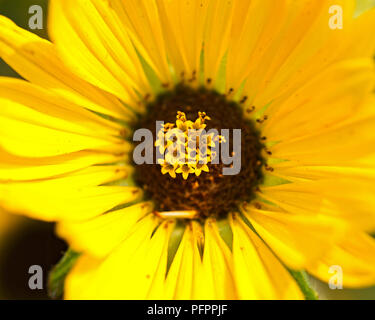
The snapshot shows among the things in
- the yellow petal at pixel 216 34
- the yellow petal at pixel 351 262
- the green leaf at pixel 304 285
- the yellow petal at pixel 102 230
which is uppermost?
the yellow petal at pixel 216 34

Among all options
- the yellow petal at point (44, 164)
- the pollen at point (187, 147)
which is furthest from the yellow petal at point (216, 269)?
the yellow petal at point (44, 164)

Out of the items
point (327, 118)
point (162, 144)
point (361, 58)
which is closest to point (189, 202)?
point (162, 144)

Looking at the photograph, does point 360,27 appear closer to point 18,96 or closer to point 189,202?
point 189,202

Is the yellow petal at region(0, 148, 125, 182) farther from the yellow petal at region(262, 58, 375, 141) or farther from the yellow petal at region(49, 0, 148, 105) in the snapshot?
the yellow petal at region(262, 58, 375, 141)

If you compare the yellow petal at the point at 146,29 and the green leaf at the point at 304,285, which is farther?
the yellow petal at the point at 146,29

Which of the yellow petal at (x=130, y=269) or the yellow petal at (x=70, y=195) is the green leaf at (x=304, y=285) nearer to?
the yellow petal at (x=130, y=269)

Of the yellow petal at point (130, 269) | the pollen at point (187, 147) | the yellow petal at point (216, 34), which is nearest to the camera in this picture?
the yellow petal at point (130, 269)

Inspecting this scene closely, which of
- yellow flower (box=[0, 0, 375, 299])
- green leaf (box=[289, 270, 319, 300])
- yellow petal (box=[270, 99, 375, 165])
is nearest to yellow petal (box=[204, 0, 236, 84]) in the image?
yellow flower (box=[0, 0, 375, 299])
